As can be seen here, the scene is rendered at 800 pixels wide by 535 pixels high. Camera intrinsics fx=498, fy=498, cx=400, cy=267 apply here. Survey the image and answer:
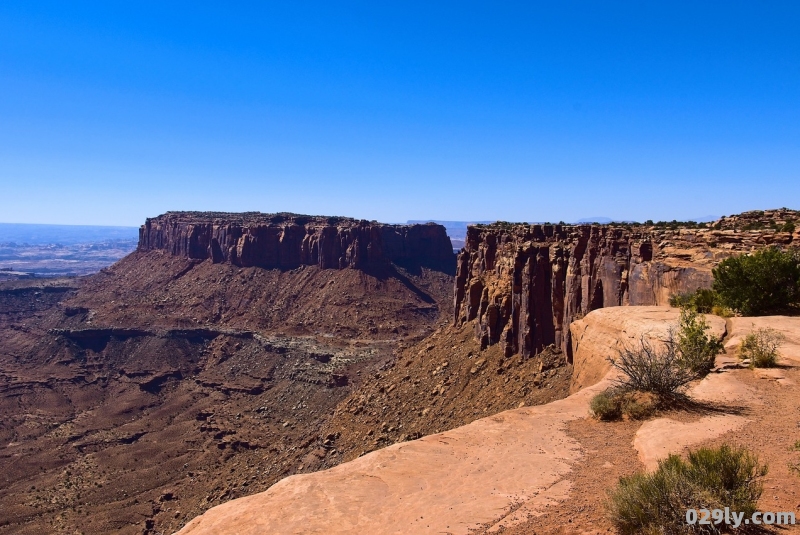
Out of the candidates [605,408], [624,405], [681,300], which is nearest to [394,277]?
[681,300]

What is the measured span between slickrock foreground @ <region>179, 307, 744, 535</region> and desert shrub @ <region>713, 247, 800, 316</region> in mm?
10774

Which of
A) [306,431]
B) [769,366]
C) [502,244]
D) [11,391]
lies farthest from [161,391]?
[769,366]

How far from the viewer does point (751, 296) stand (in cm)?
2022

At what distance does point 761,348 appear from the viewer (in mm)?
15414

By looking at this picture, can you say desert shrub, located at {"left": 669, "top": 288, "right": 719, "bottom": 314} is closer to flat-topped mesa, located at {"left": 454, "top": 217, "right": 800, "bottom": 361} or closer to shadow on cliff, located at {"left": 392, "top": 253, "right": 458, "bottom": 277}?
flat-topped mesa, located at {"left": 454, "top": 217, "right": 800, "bottom": 361}

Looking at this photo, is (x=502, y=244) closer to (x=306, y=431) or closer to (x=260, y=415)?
(x=306, y=431)

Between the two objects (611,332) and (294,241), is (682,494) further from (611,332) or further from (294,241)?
(294,241)

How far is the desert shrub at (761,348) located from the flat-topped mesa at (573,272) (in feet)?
25.9

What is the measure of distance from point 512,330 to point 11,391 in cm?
6976

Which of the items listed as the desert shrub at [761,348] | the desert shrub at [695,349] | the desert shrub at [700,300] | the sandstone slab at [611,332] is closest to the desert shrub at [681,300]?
the desert shrub at [700,300]

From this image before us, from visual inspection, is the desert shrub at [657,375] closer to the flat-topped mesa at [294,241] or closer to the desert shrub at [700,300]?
the desert shrub at [700,300]

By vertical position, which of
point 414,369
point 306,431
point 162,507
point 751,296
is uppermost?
point 751,296

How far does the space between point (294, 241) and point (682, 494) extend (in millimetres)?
105376

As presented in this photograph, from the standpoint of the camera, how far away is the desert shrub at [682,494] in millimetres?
7633
